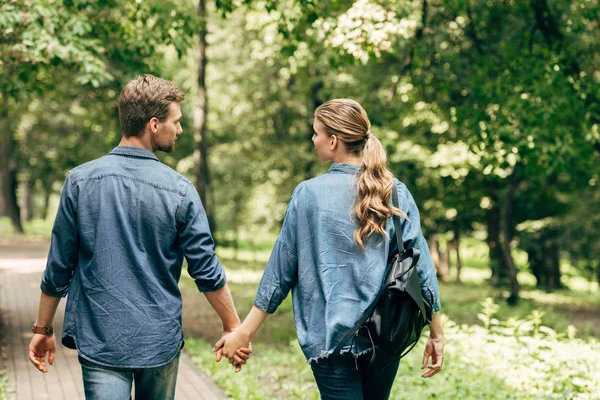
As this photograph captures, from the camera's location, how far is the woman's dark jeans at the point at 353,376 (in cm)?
315

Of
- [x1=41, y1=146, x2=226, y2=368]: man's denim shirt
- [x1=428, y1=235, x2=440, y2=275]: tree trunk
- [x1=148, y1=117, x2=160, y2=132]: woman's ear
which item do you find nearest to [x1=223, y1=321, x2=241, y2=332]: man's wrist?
[x1=41, y1=146, x2=226, y2=368]: man's denim shirt

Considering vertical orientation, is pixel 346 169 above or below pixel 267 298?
above

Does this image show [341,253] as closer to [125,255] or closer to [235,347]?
[235,347]

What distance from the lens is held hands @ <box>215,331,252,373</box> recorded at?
3453mm

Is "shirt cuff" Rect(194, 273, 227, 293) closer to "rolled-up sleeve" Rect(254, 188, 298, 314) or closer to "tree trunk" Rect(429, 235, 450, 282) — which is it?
"rolled-up sleeve" Rect(254, 188, 298, 314)

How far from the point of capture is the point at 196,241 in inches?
124

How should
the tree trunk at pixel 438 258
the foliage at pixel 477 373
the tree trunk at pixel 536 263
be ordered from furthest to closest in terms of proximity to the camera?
the tree trunk at pixel 438 258
the tree trunk at pixel 536 263
the foliage at pixel 477 373

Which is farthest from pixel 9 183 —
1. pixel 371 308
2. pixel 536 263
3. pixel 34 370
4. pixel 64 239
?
pixel 371 308

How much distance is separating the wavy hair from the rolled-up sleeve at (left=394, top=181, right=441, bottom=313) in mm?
86

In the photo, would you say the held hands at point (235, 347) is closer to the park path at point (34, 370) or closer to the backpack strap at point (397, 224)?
the backpack strap at point (397, 224)

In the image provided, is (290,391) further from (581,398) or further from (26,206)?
(26,206)

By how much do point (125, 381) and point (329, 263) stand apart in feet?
3.28

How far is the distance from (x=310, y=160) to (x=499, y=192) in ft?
16.2

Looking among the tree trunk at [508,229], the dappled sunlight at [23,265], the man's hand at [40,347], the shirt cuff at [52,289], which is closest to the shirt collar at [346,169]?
the shirt cuff at [52,289]
